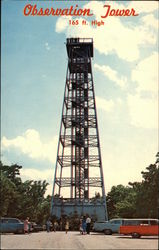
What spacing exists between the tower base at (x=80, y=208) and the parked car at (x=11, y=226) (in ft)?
33.3

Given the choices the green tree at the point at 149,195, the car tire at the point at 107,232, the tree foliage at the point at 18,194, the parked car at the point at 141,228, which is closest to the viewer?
the parked car at the point at 141,228

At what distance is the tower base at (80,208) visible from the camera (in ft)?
107

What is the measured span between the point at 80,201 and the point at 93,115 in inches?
395

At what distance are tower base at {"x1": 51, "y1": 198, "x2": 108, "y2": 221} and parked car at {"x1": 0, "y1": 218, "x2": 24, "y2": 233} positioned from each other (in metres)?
10.2

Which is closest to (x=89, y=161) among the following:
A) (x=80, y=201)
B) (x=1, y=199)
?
(x=80, y=201)

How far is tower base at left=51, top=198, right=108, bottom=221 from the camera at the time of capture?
32.7m

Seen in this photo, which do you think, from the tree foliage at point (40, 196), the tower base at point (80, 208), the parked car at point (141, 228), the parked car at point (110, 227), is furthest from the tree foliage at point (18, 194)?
the parked car at point (141, 228)

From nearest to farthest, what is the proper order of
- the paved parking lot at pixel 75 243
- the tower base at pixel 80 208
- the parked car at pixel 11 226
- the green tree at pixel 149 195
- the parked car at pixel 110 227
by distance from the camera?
the paved parking lot at pixel 75 243 → the parked car at pixel 110 227 → the parked car at pixel 11 226 → the tower base at pixel 80 208 → the green tree at pixel 149 195

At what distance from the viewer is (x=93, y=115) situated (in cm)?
3694

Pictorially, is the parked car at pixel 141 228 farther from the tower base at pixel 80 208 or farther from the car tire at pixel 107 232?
the tower base at pixel 80 208

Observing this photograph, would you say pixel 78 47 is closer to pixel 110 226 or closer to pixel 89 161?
pixel 89 161

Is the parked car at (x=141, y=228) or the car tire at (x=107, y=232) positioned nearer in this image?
the parked car at (x=141, y=228)

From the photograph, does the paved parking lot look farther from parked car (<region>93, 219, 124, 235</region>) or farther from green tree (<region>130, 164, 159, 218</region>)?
green tree (<region>130, 164, 159, 218</region>)

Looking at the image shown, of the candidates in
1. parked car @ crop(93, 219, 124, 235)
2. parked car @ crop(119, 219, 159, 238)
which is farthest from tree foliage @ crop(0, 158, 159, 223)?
parked car @ crop(119, 219, 159, 238)
